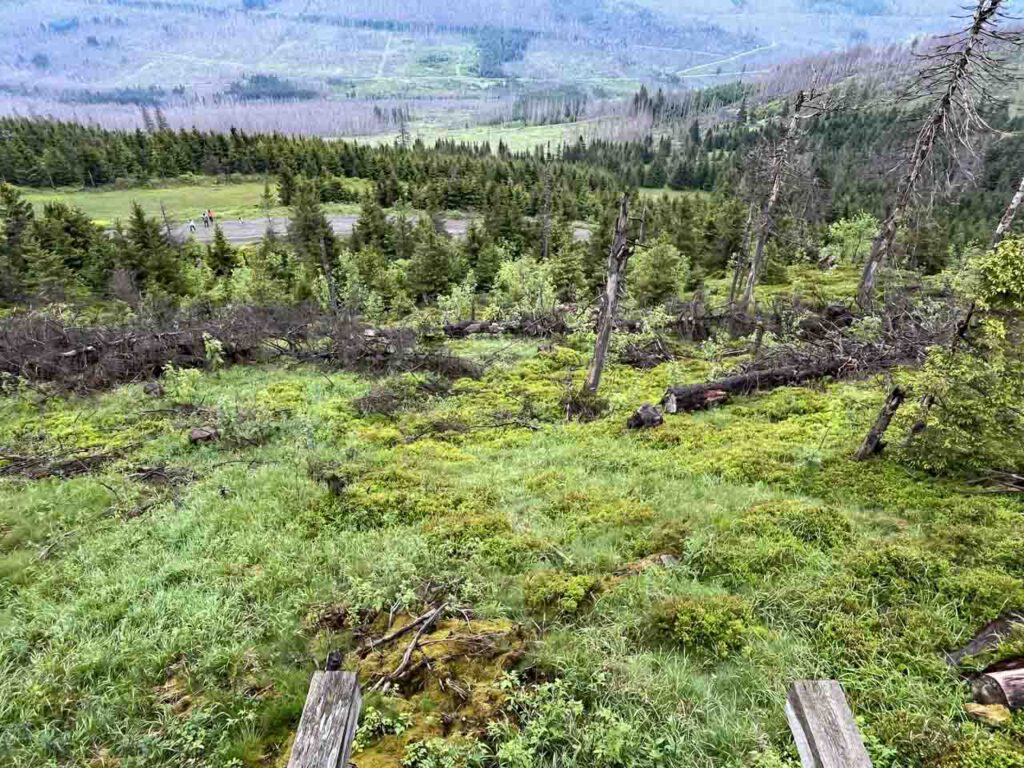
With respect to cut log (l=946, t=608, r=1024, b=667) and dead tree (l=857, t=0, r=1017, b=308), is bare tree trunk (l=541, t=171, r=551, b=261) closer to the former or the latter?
dead tree (l=857, t=0, r=1017, b=308)

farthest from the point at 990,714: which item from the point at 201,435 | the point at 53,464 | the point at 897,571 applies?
the point at 53,464

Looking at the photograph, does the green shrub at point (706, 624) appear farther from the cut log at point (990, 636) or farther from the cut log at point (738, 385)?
the cut log at point (738, 385)

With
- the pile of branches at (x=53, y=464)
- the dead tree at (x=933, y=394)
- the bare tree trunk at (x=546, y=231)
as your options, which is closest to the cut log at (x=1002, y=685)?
the dead tree at (x=933, y=394)

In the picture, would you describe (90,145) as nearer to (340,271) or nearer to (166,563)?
(340,271)

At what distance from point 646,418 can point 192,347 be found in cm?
1417

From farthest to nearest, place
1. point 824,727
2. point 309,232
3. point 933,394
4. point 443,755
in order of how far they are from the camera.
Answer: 1. point 309,232
2. point 933,394
3. point 443,755
4. point 824,727

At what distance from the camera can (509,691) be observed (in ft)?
15.2

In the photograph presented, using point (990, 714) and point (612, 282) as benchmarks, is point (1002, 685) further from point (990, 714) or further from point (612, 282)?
point (612, 282)

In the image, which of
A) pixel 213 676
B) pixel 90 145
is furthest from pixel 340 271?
pixel 90 145

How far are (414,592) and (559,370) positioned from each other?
41.4 ft

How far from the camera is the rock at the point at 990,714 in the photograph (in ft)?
12.2

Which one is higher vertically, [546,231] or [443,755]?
[443,755]

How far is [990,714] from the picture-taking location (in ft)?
12.5

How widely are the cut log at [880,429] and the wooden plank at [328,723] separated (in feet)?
27.4
